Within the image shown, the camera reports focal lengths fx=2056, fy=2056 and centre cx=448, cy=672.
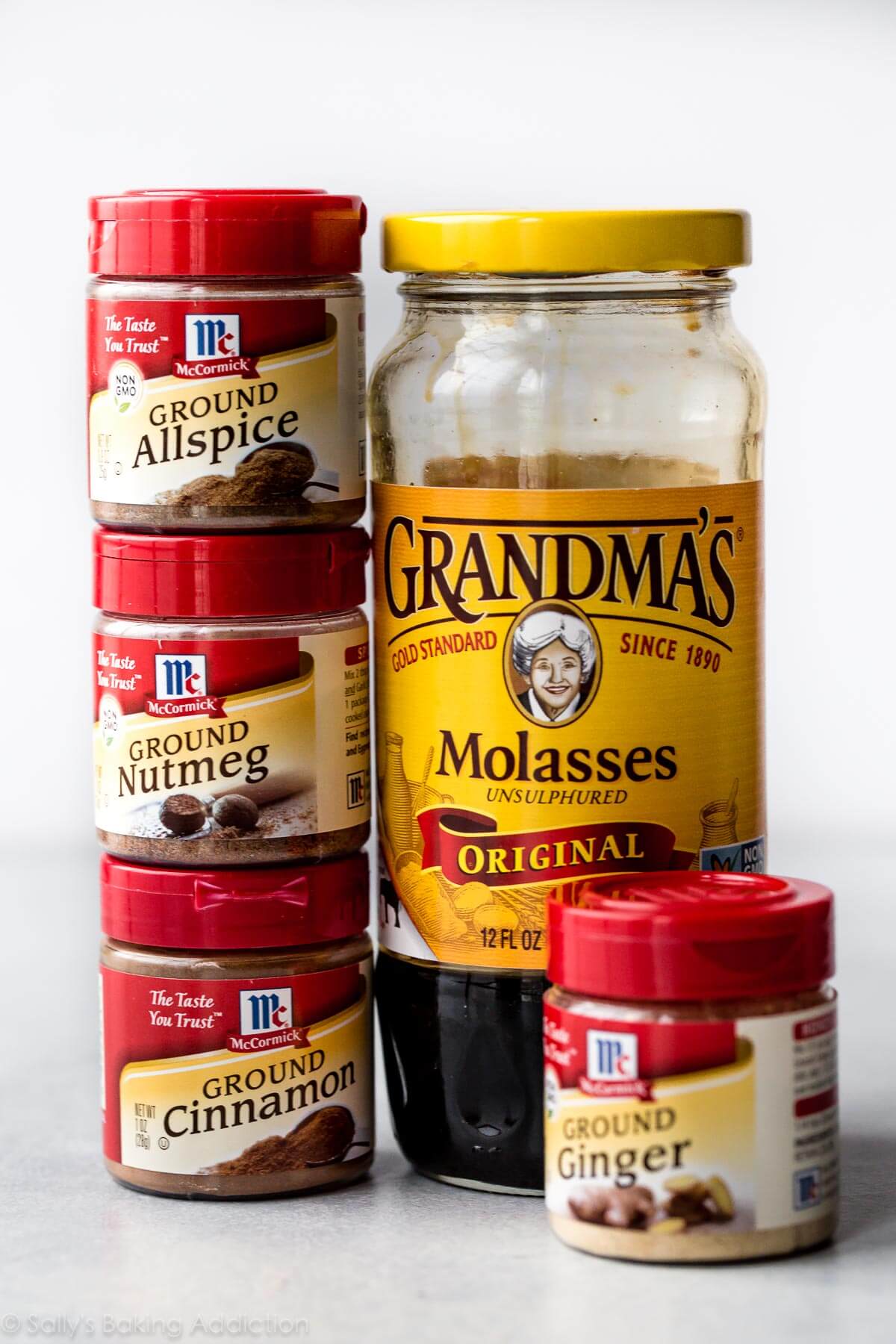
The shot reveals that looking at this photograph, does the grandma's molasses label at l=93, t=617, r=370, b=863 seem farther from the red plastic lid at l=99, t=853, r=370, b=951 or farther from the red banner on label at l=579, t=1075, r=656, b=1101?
the red banner on label at l=579, t=1075, r=656, b=1101

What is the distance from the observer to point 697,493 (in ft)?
3.55

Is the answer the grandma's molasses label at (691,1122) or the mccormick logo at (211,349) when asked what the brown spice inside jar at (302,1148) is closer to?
the grandma's molasses label at (691,1122)

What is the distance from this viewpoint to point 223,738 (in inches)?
42.7

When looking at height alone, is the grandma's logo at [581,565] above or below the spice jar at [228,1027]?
above

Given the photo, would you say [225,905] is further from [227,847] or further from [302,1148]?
[302,1148]

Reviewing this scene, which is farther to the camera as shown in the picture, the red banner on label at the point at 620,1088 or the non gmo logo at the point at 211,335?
the non gmo logo at the point at 211,335

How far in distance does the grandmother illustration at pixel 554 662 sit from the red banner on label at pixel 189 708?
16 cm

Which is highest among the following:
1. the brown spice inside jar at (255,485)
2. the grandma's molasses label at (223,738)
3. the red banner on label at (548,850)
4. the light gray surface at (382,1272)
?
the brown spice inside jar at (255,485)

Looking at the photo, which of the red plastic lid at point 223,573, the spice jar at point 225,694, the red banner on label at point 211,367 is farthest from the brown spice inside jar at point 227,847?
the red banner on label at point 211,367

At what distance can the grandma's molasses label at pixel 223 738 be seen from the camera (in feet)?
3.55

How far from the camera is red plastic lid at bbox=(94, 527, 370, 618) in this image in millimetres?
1081

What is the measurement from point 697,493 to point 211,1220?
0.46 m

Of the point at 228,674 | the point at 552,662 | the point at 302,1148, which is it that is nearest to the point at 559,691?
the point at 552,662

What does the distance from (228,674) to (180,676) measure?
0.09 ft
